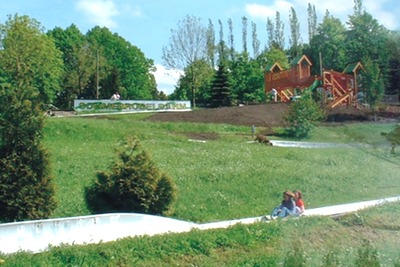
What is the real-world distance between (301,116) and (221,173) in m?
10.7

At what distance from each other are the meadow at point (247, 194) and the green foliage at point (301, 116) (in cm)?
267

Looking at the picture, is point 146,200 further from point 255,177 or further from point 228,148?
point 228,148

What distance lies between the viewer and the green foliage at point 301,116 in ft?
79.9

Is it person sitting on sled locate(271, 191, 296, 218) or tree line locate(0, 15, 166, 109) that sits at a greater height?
tree line locate(0, 15, 166, 109)

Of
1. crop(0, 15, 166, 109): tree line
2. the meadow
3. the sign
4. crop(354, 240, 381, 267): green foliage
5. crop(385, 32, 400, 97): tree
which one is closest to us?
crop(385, 32, 400, 97): tree

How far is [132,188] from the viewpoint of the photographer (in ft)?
34.7

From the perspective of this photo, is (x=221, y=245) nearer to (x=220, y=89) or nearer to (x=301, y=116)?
(x=301, y=116)

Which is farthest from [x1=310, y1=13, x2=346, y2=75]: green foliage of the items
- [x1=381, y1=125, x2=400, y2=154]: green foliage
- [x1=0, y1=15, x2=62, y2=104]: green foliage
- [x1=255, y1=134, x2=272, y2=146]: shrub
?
[x1=0, y1=15, x2=62, y2=104]: green foliage

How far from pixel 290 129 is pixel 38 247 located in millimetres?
19625

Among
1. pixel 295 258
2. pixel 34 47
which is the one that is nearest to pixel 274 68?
pixel 34 47

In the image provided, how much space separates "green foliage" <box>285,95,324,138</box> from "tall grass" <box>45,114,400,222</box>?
9.76 feet

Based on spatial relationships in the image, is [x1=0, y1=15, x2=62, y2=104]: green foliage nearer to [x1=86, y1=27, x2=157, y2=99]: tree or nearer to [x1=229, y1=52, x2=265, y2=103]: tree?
[x1=86, y1=27, x2=157, y2=99]: tree

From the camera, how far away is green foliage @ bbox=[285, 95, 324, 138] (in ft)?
79.9

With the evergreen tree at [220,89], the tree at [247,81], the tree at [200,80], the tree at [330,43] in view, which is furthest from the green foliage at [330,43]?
the tree at [200,80]
